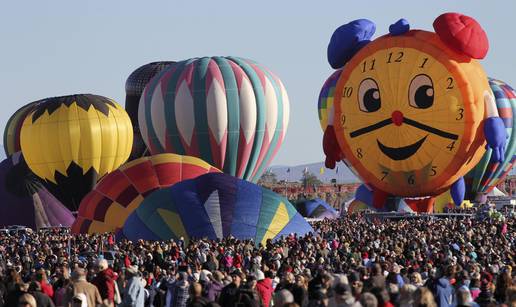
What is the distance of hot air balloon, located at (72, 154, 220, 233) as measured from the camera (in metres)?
31.9

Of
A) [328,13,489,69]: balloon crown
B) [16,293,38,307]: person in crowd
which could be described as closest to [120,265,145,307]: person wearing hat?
[16,293,38,307]: person in crowd

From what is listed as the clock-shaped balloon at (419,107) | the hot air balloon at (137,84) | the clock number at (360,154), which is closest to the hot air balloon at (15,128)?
the hot air balloon at (137,84)

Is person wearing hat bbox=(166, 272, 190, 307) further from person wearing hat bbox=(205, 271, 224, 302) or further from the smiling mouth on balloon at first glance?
the smiling mouth on balloon

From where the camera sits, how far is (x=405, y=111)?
33.6 meters

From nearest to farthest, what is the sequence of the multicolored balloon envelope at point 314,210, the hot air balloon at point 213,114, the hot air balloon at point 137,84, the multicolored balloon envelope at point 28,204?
the multicolored balloon envelope at point 28,204
the hot air balloon at point 213,114
the multicolored balloon envelope at point 314,210
the hot air balloon at point 137,84

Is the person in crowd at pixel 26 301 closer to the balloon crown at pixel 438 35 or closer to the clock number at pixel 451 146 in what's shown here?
the balloon crown at pixel 438 35

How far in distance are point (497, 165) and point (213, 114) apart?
A: 10.6 meters

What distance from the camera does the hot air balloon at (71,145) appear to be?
152 ft

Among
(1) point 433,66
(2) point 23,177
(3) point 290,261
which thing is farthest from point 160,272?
(2) point 23,177

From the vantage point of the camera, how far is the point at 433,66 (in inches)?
1313

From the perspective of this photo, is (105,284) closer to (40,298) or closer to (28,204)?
→ (40,298)

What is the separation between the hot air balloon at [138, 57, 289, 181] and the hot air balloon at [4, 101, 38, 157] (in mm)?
12491

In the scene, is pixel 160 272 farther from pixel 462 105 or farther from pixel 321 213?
pixel 321 213

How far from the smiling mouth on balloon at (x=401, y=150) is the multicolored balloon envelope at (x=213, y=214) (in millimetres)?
6282
